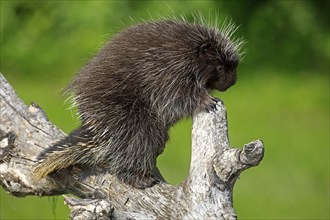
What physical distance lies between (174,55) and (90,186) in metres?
0.71

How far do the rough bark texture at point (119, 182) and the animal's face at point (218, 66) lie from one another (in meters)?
0.28

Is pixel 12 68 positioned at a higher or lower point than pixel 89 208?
higher

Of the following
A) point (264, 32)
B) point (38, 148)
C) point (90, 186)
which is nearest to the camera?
point (90, 186)

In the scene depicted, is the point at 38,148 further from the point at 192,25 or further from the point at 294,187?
the point at 294,187

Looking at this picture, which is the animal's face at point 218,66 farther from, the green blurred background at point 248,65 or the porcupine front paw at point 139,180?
the green blurred background at point 248,65

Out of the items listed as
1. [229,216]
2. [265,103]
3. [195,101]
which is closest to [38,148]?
[195,101]

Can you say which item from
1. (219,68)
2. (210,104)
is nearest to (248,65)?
(219,68)

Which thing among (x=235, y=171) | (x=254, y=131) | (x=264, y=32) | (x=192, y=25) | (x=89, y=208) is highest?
(x=264, y=32)

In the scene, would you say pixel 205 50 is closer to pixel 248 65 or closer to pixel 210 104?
pixel 210 104

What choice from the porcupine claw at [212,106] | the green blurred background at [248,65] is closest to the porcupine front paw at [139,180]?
the porcupine claw at [212,106]

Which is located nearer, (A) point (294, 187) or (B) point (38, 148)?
(B) point (38, 148)

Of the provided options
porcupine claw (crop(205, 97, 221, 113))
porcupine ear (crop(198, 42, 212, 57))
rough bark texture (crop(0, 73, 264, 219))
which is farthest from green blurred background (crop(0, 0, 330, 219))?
porcupine claw (crop(205, 97, 221, 113))

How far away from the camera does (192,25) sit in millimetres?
4211

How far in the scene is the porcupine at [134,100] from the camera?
157 inches
